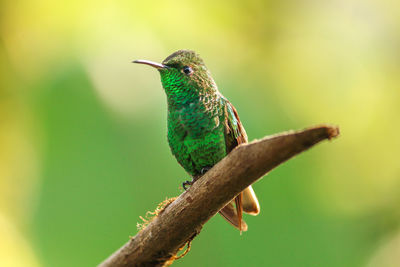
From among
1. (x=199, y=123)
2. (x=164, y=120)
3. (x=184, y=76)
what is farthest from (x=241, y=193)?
(x=164, y=120)

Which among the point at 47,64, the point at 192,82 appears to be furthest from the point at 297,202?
the point at 47,64

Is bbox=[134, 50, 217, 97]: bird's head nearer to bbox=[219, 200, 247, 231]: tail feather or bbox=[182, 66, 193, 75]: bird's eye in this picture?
bbox=[182, 66, 193, 75]: bird's eye

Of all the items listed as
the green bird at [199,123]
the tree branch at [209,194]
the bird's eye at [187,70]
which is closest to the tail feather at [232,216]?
the green bird at [199,123]

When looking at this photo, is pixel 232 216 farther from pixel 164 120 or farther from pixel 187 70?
pixel 164 120

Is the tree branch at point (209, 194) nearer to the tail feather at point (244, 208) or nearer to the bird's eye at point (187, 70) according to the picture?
the tail feather at point (244, 208)

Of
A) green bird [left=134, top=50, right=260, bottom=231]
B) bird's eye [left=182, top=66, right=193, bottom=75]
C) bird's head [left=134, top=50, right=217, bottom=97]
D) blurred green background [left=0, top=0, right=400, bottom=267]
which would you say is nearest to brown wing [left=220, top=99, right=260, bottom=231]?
green bird [left=134, top=50, right=260, bottom=231]
